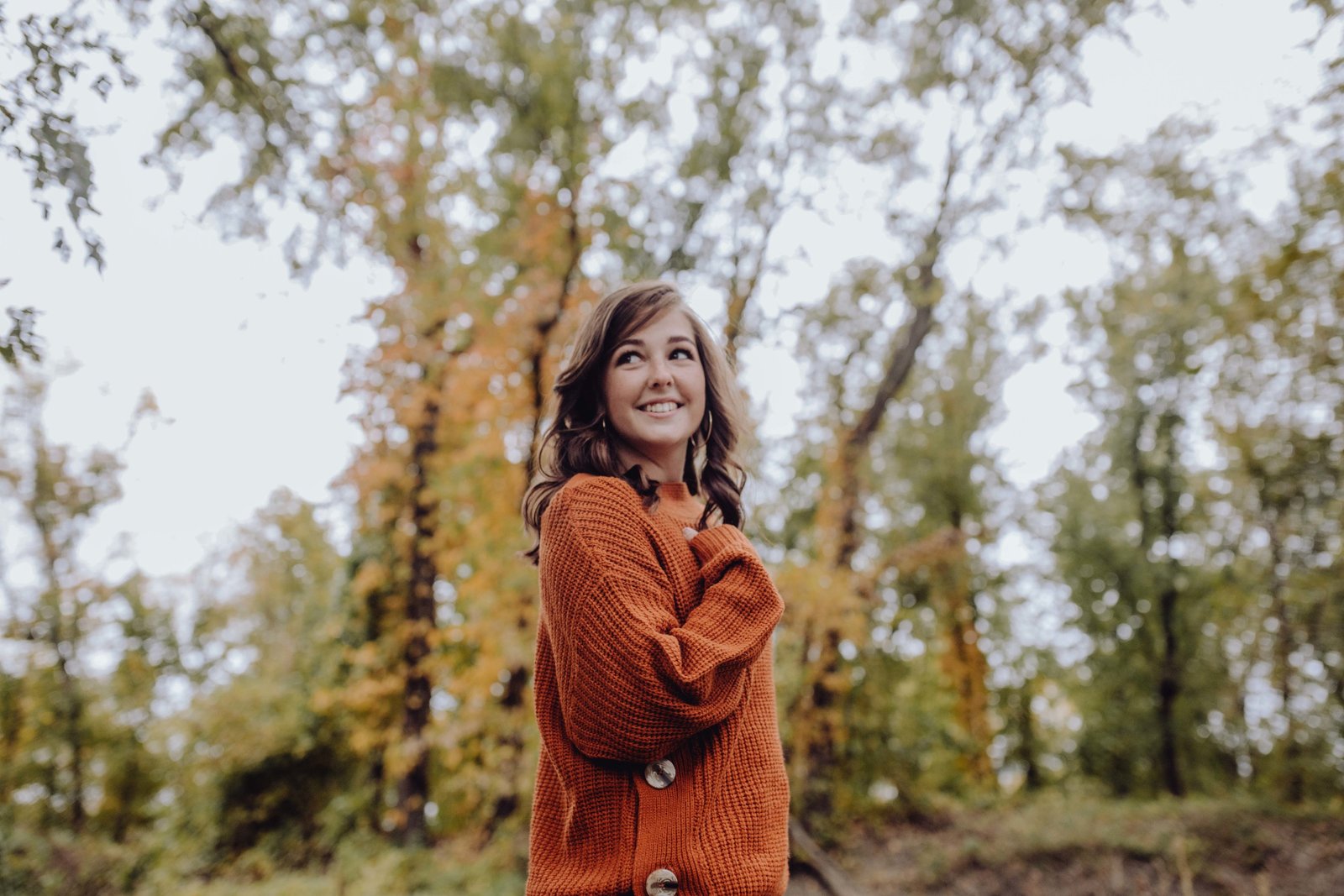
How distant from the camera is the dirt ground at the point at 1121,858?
8062 mm

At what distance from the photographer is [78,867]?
857cm

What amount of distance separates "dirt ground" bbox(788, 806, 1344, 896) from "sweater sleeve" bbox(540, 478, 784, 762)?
21.2ft

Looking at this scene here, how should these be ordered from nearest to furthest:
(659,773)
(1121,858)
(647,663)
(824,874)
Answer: (647,663) < (659,773) < (824,874) < (1121,858)

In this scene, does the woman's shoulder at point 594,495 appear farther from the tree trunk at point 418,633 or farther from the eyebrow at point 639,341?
the tree trunk at point 418,633

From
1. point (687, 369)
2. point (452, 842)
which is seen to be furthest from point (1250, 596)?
point (687, 369)

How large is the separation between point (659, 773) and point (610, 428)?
2.38 feet

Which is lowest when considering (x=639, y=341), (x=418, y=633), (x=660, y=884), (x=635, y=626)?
(x=660, y=884)

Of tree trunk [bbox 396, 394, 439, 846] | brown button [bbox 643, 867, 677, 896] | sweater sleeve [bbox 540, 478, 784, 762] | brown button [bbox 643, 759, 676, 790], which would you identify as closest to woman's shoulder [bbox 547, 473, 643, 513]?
sweater sleeve [bbox 540, 478, 784, 762]

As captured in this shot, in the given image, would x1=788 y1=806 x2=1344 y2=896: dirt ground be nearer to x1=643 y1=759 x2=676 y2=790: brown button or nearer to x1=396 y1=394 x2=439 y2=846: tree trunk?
x1=396 y1=394 x2=439 y2=846: tree trunk

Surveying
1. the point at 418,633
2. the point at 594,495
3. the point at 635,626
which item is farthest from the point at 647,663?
the point at 418,633

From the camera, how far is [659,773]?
1.51 metres

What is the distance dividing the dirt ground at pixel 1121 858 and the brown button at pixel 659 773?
21.0 feet

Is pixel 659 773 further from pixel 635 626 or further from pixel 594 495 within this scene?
pixel 594 495

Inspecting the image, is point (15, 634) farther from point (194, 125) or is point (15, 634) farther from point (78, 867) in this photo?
point (194, 125)
